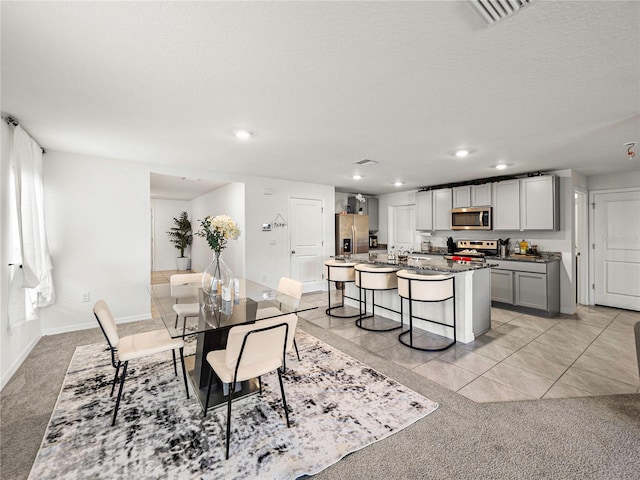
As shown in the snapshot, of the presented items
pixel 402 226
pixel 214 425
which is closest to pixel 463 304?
pixel 214 425

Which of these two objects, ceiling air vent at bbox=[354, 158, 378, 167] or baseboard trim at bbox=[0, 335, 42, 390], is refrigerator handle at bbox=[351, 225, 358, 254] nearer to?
ceiling air vent at bbox=[354, 158, 378, 167]

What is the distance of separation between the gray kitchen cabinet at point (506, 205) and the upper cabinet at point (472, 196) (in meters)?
0.14

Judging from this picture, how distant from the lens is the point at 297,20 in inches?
58.4

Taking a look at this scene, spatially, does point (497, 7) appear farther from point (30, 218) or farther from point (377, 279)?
point (30, 218)

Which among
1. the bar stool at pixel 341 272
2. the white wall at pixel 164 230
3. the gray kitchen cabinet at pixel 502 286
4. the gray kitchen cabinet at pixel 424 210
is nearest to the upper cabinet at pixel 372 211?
the gray kitchen cabinet at pixel 424 210

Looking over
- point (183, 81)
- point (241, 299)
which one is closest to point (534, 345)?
point (241, 299)

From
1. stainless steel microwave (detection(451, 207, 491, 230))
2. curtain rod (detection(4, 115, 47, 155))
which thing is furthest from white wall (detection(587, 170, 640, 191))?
curtain rod (detection(4, 115, 47, 155))

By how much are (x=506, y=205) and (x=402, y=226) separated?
272cm

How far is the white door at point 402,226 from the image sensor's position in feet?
24.7

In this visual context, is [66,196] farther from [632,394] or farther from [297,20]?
[632,394]

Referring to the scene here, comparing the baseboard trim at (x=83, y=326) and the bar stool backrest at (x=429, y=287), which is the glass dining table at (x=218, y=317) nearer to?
the bar stool backrest at (x=429, y=287)

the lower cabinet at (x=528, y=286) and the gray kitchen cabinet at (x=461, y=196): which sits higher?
the gray kitchen cabinet at (x=461, y=196)

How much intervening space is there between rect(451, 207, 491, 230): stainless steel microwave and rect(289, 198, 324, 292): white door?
2.83 metres

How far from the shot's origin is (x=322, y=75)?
1996 mm
